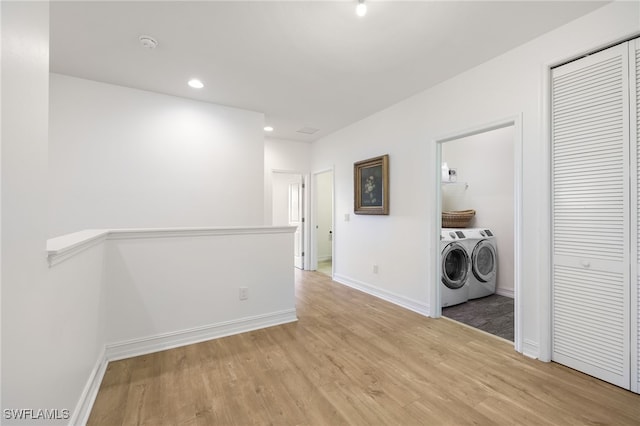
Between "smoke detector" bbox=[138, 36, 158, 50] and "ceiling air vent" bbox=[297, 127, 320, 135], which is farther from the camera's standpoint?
"ceiling air vent" bbox=[297, 127, 320, 135]

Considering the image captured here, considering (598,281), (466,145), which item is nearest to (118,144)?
(598,281)

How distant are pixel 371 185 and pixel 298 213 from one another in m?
2.27

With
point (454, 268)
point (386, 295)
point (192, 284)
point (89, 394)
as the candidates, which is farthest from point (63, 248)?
point (454, 268)

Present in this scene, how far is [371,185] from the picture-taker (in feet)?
13.2

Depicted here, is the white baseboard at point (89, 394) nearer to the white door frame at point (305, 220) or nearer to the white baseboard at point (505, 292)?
the white door frame at point (305, 220)

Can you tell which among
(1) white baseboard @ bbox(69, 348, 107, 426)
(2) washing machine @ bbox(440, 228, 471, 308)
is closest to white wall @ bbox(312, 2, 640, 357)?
(2) washing machine @ bbox(440, 228, 471, 308)

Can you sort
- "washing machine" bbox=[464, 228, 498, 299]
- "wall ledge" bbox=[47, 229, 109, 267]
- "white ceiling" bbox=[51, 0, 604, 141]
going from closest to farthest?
"wall ledge" bbox=[47, 229, 109, 267] < "white ceiling" bbox=[51, 0, 604, 141] < "washing machine" bbox=[464, 228, 498, 299]

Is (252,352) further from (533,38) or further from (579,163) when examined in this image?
(533,38)

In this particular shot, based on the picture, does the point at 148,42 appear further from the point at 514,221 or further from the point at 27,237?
the point at 514,221

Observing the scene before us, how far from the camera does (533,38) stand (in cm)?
224

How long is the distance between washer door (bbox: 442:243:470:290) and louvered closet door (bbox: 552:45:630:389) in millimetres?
1230

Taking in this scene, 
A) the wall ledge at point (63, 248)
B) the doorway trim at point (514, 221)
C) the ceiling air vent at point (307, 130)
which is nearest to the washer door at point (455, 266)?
the doorway trim at point (514, 221)

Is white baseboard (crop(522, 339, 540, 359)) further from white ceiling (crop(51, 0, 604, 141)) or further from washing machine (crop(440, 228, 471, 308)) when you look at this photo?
white ceiling (crop(51, 0, 604, 141))

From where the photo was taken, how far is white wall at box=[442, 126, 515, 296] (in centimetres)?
390
